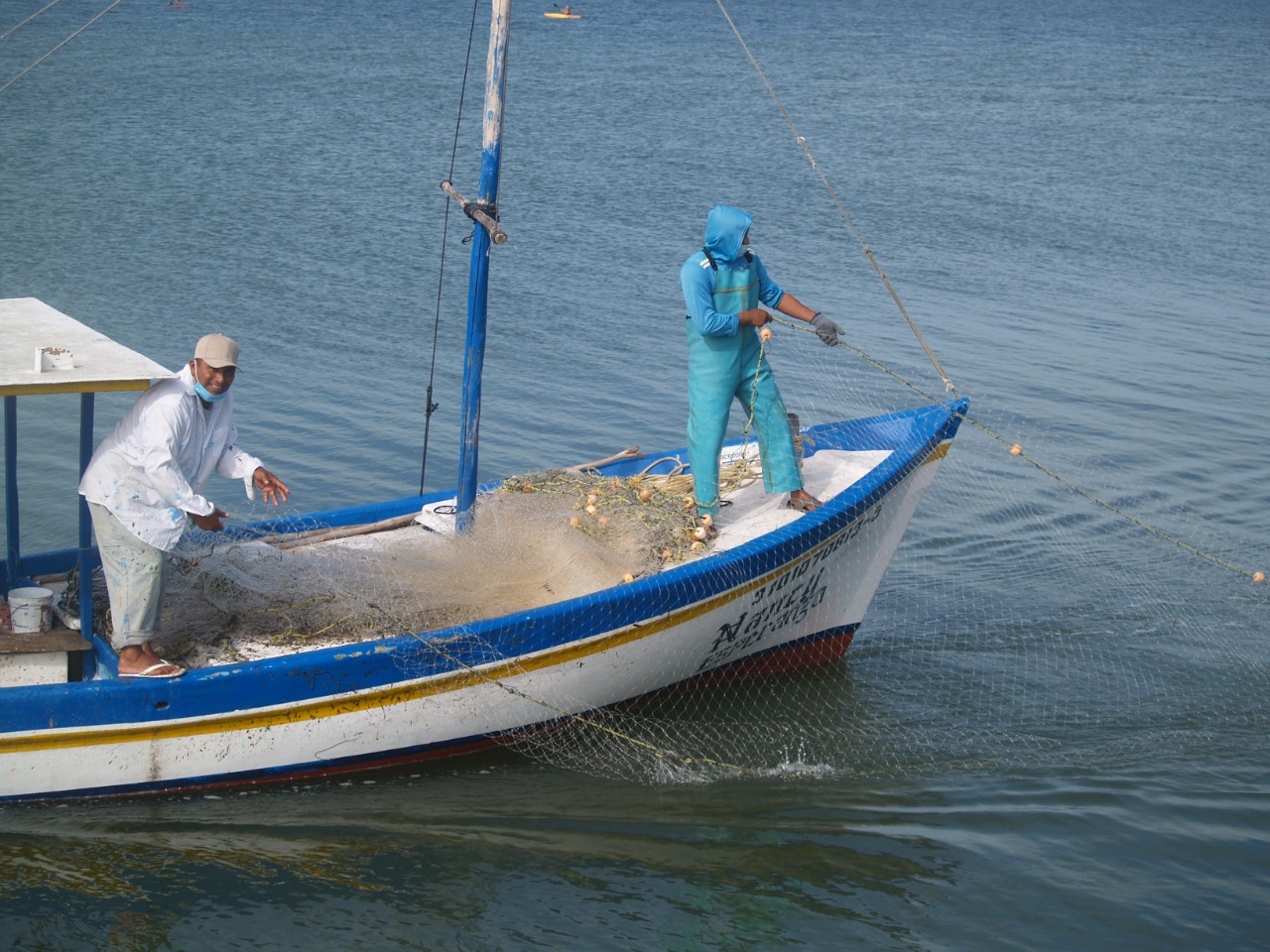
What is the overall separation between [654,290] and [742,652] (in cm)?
777

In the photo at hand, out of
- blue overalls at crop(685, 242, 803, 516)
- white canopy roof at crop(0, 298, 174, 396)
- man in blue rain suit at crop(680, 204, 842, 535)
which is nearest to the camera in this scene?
white canopy roof at crop(0, 298, 174, 396)

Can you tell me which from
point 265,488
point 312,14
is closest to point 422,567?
point 265,488

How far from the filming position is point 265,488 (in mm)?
5234

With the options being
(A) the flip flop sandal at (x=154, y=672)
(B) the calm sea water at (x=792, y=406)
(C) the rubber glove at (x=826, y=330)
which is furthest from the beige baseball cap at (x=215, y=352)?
(C) the rubber glove at (x=826, y=330)

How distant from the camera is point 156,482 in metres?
5.09

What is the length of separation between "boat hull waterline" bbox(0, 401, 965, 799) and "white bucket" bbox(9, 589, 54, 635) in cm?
48

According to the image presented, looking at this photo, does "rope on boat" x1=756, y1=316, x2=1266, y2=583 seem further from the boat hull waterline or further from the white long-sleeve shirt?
the white long-sleeve shirt

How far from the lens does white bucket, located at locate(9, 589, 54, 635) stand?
218 inches

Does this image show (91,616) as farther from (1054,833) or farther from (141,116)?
(141,116)

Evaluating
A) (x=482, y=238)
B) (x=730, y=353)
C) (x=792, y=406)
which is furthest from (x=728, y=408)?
(x=792, y=406)

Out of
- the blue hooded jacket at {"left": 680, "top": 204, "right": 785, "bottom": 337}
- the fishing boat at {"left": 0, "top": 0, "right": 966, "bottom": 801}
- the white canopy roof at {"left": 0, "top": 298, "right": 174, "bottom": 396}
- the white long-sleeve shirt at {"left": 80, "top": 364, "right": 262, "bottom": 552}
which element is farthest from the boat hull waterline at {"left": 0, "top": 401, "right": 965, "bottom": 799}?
the white canopy roof at {"left": 0, "top": 298, "right": 174, "bottom": 396}

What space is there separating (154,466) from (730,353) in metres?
2.70

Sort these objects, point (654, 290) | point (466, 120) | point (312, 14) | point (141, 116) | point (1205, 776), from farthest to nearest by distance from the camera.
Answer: point (312, 14), point (466, 120), point (141, 116), point (654, 290), point (1205, 776)

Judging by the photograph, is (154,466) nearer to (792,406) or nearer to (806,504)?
(806,504)
